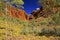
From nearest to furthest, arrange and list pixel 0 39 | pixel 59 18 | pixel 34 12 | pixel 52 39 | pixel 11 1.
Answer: pixel 0 39, pixel 52 39, pixel 11 1, pixel 59 18, pixel 34 12

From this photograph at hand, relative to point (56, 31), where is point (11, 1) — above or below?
above

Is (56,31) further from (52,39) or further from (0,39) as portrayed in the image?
(0,39)

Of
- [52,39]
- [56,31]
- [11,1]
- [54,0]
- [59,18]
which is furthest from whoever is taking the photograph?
[59,18]

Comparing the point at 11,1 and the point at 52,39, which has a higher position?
the point at 11,1

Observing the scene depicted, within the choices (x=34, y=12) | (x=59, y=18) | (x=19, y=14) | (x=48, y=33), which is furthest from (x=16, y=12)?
(x=48, y=33)

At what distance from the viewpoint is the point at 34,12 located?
272 feet

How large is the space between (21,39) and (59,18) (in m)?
9.86

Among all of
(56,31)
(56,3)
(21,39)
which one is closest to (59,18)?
(56,3)

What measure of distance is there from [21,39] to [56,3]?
723 centimetres

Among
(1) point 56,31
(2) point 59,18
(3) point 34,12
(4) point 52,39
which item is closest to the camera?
(4) point 52,39

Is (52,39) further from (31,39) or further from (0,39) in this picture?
(0,39)

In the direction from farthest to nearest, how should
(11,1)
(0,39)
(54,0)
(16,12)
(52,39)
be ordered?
1. (16,12)
2. (11,1)
3. (54,0)
4. (52,39)
5. (0,39)

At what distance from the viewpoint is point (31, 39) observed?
14.5 metres

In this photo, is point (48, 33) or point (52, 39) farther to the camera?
point (48, 33)
